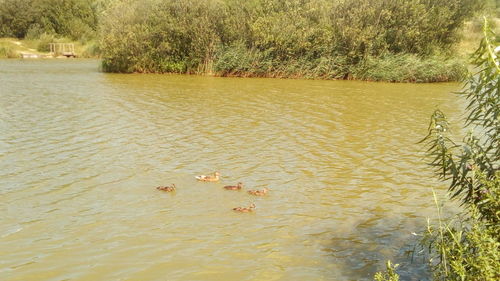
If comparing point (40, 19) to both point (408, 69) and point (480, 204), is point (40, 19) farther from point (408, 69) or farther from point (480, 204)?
point (480, 204)

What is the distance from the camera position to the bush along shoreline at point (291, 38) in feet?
100

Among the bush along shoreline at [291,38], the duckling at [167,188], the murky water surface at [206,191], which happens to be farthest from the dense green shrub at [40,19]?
the duckling at [167,188]

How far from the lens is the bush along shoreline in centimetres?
3062

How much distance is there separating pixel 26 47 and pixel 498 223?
202 feet

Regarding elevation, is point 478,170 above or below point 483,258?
above

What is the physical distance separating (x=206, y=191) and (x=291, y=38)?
76.7 ft

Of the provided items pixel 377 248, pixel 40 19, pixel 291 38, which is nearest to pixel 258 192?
pixel 377 248

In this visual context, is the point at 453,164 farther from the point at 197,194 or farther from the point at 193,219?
the point at 197,194

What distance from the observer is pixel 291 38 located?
103 feet

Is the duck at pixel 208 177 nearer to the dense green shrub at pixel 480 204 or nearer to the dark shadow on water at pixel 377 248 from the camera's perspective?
the dark shadow on water at pixel 377 248

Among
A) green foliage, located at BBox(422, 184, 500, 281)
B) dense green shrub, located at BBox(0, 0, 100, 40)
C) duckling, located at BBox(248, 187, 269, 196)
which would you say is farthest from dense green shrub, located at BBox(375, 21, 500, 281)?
dense green shrub, located at BBox(0, 0, 100, 40)

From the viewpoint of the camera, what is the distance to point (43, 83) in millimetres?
27266

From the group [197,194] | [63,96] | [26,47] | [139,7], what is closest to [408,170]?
[197,194]

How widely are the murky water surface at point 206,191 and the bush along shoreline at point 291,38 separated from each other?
11.5 m
